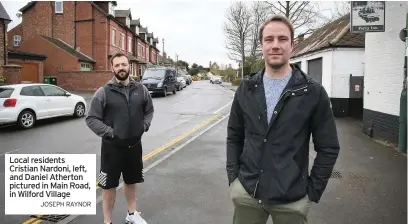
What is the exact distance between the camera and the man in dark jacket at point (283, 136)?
7.88 feet

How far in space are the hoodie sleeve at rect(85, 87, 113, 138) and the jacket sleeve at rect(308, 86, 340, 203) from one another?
218 cm

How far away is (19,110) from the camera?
11742mm

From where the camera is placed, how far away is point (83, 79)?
103 feet

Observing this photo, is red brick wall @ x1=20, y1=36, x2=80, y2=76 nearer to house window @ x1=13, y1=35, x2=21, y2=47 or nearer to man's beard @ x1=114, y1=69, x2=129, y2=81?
house window @ x1=13, y1=35, x2=21, y2=47

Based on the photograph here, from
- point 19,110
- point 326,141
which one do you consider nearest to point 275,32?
point 326,141

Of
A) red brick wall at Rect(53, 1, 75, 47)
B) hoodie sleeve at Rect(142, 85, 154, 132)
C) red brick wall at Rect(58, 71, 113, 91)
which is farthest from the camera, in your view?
red brick wall at Rect(53, 1, 75, 47)

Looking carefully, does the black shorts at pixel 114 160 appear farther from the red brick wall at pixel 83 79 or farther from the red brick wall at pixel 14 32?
the red brick wall at pixel 14 32

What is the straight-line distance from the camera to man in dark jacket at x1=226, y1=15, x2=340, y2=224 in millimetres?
2400

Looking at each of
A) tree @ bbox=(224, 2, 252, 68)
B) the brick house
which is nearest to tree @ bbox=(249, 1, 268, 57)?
tree @ bbox=(224, 2, 252, 68)

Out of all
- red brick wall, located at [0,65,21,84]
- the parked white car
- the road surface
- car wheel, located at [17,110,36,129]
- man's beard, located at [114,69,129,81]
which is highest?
red brick wall, located at [0,65,21,84]

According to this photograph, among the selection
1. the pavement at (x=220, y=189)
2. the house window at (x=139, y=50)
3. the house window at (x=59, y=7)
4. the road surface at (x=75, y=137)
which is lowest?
the pavement at (x=220, y=189)
